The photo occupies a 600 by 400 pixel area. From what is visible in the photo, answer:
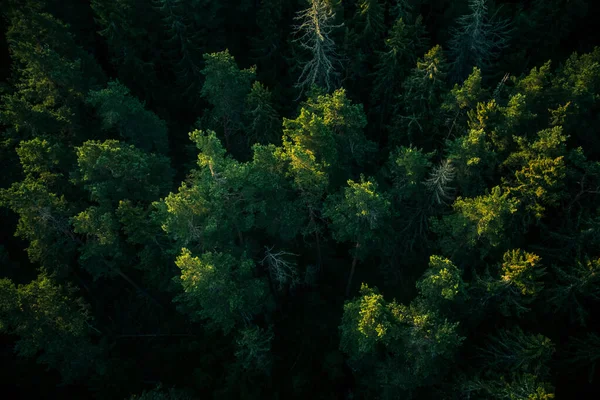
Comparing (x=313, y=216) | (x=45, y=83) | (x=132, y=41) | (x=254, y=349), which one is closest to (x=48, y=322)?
(x=254, y=349)

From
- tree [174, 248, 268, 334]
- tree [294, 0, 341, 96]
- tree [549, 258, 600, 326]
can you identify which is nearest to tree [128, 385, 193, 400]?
tree [174, 248, 268, 334]

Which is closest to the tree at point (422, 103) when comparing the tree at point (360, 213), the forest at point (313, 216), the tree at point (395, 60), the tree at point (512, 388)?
the forest at point (313, 216)

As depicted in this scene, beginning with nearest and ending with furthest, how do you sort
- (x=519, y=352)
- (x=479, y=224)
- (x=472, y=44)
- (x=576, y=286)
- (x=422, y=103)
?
(x=519, y=352) → (x=576, y=286) → (x=479, y=224) → (x=422, y=103) → (x=472, y=44)

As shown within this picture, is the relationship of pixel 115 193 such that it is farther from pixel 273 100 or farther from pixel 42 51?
pixel 273 100

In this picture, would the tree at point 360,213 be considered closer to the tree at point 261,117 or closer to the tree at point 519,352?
the tree at point 261,117

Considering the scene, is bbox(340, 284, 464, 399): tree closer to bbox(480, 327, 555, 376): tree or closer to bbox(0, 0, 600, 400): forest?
bbox(0, 0, 600, 400): forest

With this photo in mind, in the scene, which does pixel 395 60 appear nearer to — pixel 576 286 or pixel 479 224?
pixel 479 224

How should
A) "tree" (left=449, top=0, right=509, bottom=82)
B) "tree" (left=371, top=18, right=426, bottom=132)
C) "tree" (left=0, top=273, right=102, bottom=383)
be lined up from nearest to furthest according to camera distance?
"tree" (left=0, top=273, right=102, bottom=383)
"tree" (left=449, top=0, right=509, bottom=82)
"tree" (left=371, top=18, right=426, bottom=132)
